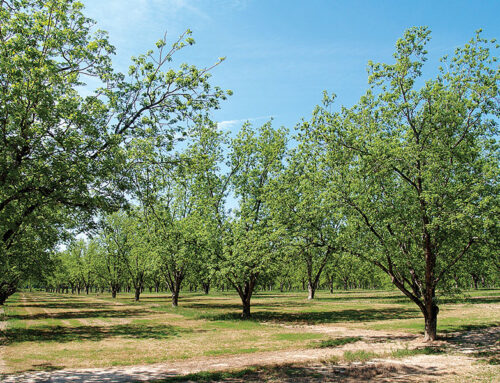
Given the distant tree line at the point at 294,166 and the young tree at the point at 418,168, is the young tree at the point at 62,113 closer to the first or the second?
the distant tree line at the point at 294,166

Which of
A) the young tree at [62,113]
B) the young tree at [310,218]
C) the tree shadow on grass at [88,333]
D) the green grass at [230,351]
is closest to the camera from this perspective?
the young tree at [62,113]

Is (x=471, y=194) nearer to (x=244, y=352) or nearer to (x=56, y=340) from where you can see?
(x=244, y=352)

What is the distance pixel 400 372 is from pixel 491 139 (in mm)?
11244

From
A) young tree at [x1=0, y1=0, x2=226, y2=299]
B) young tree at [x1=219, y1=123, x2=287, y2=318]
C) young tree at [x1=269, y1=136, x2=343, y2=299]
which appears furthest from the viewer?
young tree at [x1=219, y1=123, x2=287, y2=318]

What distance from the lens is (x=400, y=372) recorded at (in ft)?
36.3

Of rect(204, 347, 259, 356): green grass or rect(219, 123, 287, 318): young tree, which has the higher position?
rect(219, 123, 287, 318): young tree

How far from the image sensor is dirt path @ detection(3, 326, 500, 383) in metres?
10.6

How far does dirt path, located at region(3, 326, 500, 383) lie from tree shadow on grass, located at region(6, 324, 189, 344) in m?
7.70

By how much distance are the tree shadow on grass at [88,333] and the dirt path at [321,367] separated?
7705 millimetres

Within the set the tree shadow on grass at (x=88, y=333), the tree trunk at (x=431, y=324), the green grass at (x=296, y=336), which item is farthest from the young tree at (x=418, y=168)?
the tree shadow on grass at (x=88, y=333)

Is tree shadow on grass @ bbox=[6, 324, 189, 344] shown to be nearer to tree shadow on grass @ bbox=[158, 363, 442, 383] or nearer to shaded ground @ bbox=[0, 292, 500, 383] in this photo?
shaded ground @ bbox=[0, 292, 500, 383]

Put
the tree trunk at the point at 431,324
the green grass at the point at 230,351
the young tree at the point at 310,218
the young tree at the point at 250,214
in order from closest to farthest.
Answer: the green grass at the point at 230,351 → the tree trunk at the point at 431,324 → the young tree at the point at 310,218 → the young tree at the point at 250,214

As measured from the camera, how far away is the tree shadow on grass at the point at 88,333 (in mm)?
19219

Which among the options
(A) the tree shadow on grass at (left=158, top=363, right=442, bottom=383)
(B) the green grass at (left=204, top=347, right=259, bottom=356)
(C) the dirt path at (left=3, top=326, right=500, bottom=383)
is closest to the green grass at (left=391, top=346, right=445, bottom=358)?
(C) the dirt path at (left=3, top=326, right=500, bottom=383)
